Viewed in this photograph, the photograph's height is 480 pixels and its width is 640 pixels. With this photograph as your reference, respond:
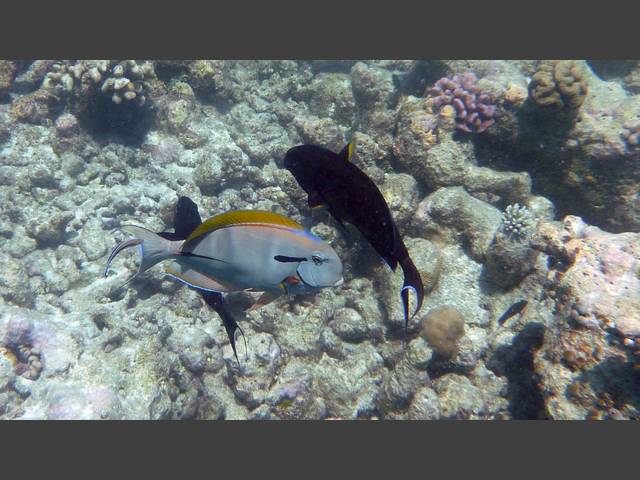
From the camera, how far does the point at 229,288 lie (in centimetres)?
200

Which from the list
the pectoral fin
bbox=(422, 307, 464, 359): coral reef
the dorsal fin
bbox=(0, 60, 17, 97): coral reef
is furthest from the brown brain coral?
bbox=(0, 60, 17, 97): coral reef

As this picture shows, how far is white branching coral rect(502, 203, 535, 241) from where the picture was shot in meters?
5.08

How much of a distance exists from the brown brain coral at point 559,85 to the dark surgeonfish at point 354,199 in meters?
5.38

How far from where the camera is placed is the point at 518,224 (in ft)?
16.7

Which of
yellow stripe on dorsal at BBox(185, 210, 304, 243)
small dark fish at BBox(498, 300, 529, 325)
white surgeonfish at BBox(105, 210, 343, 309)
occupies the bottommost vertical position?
small dark fish at BBox(498, 300, 529, 325)

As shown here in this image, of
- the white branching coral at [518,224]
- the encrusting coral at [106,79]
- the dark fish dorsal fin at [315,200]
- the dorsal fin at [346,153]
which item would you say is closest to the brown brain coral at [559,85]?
the white branching coral at [518,224]

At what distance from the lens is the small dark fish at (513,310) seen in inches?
196

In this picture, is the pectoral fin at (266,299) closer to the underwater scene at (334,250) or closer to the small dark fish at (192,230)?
the underwater scene at (334,250)

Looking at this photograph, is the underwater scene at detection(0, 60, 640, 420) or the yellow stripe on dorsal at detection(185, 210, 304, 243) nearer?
the yellow stripe on dorsal at detection(185, 210, 304, 243)

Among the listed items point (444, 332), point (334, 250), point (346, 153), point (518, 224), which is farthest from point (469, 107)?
point (346, 153)

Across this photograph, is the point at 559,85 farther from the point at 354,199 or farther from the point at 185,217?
the point at 185,217

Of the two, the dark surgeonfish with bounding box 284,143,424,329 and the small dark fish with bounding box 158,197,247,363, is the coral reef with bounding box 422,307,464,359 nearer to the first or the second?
the small dark fish with bounding box 158,197,247,363

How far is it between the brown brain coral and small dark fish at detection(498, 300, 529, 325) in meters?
3.37

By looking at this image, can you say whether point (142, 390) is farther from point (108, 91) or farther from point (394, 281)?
point (108, 91)
